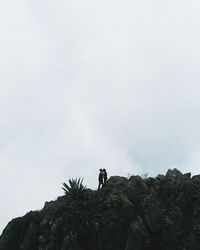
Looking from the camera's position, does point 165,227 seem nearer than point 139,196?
→ Yes

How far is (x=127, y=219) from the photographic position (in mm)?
27625

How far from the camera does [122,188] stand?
30.7m

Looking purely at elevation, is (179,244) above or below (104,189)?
below

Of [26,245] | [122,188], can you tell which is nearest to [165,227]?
[122,188]

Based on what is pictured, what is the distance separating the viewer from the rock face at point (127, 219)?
26.3 metres

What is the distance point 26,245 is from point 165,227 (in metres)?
10.0

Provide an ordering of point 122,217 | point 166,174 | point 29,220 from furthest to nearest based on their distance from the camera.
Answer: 1. point 29,220
2. point 166,174
3. point 122,217

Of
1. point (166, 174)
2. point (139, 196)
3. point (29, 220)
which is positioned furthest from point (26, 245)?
point (166, 174)

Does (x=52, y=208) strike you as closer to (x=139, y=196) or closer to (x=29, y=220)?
(x=29, y=220)

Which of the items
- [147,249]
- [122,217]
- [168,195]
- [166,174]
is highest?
[166,174]

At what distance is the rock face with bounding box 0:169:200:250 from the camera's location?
2630 centimetres

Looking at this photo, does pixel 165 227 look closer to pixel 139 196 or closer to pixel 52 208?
pixel 139 196

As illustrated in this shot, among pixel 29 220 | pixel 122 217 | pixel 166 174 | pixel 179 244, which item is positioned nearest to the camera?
pixel 179 244

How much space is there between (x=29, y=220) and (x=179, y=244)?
11.8 metres
